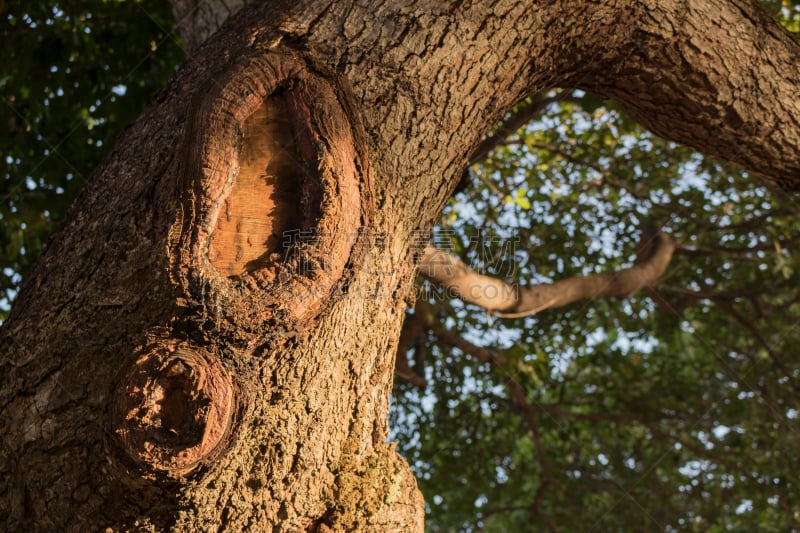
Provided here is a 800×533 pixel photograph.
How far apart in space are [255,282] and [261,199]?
0.21 m

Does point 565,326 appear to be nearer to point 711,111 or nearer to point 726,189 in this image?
point 726,189

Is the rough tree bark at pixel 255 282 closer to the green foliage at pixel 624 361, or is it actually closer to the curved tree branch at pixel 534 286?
the curved tree branch at pixel 534 286

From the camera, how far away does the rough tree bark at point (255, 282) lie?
1542 millimetres

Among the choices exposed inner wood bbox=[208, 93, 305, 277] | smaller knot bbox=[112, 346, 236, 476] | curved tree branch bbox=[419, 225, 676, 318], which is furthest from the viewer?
curved tree branch bbox=[419, 225, 676, 318]

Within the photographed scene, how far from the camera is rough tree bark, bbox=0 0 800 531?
1542 mm

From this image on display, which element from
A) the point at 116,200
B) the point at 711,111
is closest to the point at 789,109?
the point at 711,111

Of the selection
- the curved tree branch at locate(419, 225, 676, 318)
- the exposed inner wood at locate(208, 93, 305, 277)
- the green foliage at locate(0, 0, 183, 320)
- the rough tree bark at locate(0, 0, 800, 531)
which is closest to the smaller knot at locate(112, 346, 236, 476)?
the rough tree bark at locate(0, 0, 800, 531)

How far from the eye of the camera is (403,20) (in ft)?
6.43

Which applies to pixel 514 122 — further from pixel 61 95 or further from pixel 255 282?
pixel 255 282

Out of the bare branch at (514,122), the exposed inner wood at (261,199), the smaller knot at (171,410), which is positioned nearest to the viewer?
the smaller knot at (171,410)

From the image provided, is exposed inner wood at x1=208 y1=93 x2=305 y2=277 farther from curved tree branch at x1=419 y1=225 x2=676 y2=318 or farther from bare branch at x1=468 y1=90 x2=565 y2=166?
bare branch at x1=468 y1=90 x2=565 y2=166

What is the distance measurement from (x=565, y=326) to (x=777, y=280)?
5.93ft

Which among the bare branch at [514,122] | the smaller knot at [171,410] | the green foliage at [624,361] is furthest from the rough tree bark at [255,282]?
the green foliage at [624,361]

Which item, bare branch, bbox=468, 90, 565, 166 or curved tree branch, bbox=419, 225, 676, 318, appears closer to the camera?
curved tree branch, bbox=419, 225, 676, 318
